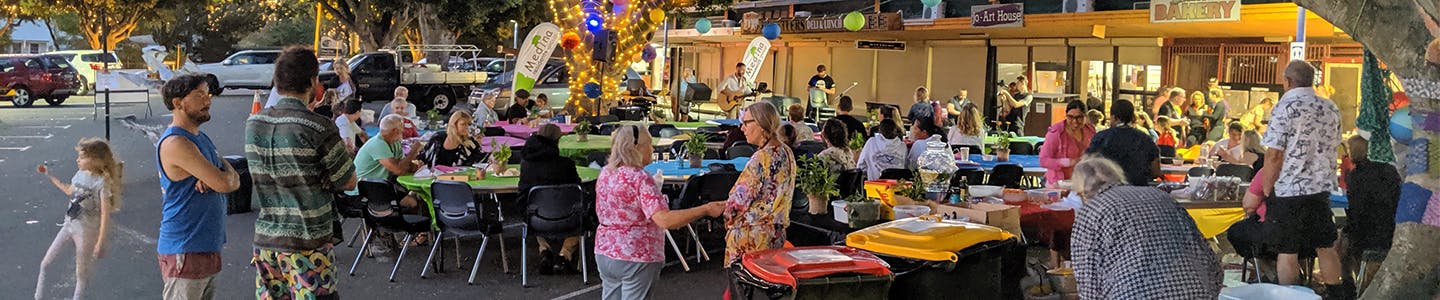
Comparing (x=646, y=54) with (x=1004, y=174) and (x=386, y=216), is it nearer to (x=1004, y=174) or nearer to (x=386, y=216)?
(x=1004, y=174)

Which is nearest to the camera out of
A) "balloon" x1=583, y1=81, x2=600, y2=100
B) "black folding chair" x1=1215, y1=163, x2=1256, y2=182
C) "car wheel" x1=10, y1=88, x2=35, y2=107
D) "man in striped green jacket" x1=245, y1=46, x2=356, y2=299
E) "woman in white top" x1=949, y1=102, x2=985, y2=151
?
"man in striped green jacket" x1=245, y1=46, x2=356, y2=299

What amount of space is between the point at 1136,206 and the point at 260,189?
3.20 meters

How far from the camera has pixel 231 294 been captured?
817cm

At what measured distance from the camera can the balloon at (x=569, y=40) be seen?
62.4 feet

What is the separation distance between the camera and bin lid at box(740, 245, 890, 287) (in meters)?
5.15

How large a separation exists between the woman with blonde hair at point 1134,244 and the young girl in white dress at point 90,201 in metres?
4.61

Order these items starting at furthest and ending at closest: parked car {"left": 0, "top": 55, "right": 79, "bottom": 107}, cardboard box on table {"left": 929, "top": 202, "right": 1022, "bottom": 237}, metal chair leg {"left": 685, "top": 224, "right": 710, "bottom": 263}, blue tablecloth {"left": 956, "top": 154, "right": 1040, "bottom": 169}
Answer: parked car {"left": 0, "top": 55, "right": 79, "bottom": 107} < blue tablecloth {"left": 956, "top": 154, "right": 1040, "bottom": 169} < metal chair leg {"left": 685, "top": 224, "right": 710, "bottom": 263} < cardboard box on table {"left": 929, "top": 202, "right": 1022, "bottom": 237}

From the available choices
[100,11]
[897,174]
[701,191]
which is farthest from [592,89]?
[100,11]

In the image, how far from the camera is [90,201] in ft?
21.7

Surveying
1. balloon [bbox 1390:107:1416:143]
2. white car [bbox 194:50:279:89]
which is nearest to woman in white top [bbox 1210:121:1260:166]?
balloon [bbox 1390:107:1416:143]

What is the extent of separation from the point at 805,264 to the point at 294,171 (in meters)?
1.98

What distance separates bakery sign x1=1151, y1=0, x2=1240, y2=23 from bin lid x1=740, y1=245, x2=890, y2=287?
38.3 feet

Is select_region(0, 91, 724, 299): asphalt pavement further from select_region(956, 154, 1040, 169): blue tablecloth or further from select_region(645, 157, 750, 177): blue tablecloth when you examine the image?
select_region(956, 154, 1040, 169): blue tablecloth

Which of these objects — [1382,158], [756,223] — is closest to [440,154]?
[756,223]
